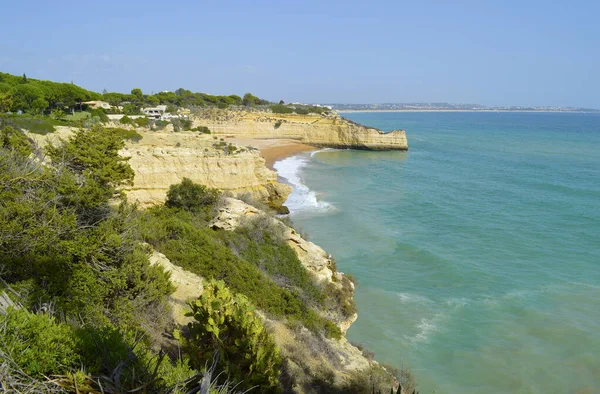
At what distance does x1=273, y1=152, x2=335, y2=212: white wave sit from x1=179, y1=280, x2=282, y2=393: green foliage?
65.2ft

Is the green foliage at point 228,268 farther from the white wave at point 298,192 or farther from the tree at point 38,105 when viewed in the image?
the tree at point 38,105

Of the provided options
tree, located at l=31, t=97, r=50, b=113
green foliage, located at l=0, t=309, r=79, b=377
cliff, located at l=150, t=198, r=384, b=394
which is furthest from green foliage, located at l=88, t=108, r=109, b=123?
green foliage, located at l=0, t=309, r=79, b=377

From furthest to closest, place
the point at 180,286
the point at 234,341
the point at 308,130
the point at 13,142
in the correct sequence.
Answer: the point at 308,130 < the point at 13,142 < the point at 180,286 < the point at 234,341

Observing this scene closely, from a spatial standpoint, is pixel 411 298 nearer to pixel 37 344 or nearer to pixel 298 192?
pixel 37 344

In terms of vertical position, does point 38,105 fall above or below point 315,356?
above

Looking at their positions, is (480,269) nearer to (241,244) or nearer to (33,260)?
(241,244)

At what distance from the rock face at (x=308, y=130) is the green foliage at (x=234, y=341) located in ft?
177

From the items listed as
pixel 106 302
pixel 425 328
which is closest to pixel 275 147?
pixel 425 328

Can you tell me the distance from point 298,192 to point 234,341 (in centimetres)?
2540

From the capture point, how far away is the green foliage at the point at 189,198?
16.5 metres

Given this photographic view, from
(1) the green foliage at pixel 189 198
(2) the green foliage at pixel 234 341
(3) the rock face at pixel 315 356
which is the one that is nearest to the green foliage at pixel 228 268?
(3) the rock face at pixel 315 356

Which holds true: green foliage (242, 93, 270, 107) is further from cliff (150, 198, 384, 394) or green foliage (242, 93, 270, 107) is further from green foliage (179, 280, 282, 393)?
green foliage (179, 280, 282, 393)

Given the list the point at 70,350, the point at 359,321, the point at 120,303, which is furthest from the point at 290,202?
the point at 70,350

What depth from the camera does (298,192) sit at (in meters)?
31.6
